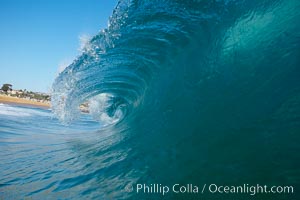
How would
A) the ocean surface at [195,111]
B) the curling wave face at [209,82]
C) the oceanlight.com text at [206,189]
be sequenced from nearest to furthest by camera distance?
1. the oceanlight.com text at [206,189]
2. the ocean surface at [195,111]
3. the curling wave face at [209,82]

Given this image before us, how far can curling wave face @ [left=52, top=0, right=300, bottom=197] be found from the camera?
126 inches

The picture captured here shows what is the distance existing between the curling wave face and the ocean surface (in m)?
0.02

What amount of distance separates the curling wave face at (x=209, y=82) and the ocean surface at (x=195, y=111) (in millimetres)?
17

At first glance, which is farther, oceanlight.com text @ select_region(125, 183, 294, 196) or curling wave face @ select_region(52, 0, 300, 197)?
curling wave face @ select_region(52, 0, 300, 197)

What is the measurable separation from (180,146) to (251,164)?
1.28 metres

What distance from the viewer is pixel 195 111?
4801 mm

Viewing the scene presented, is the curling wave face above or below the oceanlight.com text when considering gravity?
above

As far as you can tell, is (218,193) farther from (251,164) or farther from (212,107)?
(212,107)

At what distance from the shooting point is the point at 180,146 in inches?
160

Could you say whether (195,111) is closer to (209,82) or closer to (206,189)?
(209,82)

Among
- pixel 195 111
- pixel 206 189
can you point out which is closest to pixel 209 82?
pixel 195 111

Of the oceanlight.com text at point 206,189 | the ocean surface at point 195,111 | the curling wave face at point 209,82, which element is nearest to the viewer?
the oceanlight.com text at point 206,189

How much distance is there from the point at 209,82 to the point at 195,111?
63 cm

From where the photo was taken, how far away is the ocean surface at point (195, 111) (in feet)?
9.81
